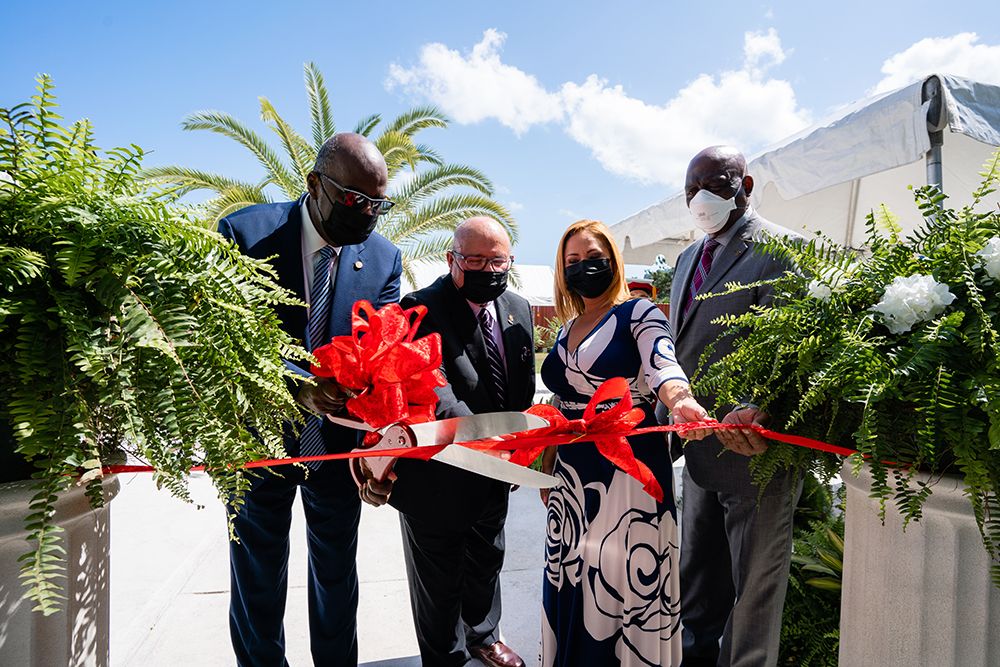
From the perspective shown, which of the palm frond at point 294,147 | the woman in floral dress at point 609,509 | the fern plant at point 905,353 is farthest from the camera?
the palm frond at point 294,147

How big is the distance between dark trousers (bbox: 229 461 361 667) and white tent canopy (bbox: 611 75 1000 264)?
2475mm

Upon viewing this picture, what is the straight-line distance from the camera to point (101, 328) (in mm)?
1064

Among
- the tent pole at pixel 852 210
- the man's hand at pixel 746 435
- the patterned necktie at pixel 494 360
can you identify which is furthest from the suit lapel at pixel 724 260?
the tent pole at pixel 852 210

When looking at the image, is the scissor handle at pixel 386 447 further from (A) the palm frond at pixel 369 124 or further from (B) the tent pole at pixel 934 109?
(A) the palm frond at pixel 369 124

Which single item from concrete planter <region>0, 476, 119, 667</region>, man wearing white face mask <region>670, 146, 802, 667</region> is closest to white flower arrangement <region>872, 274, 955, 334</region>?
man wearing white face mask <region>670, 146, 802, 667</region>

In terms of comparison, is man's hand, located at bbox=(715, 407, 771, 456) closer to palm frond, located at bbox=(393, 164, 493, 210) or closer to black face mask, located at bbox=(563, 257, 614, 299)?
black face mask, located at bbox=(563, 257, 614, 299)

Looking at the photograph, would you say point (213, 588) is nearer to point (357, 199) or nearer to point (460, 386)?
point (460, 386)

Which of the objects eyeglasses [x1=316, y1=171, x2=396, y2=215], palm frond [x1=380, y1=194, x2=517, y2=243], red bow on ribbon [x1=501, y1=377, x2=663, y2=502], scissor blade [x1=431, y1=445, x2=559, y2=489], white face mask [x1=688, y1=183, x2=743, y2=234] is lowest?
scissor blade [x1=431, y1=445, x2=559, y2=489]

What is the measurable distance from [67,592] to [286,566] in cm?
152

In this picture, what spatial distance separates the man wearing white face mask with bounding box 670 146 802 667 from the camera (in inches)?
101

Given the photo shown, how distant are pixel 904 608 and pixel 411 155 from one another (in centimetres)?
1147

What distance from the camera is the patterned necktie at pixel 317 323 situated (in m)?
2.46

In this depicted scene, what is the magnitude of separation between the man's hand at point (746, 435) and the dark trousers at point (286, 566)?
64.8 inches

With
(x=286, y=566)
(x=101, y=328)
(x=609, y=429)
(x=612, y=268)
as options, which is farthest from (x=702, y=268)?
(x=101, y=328)
